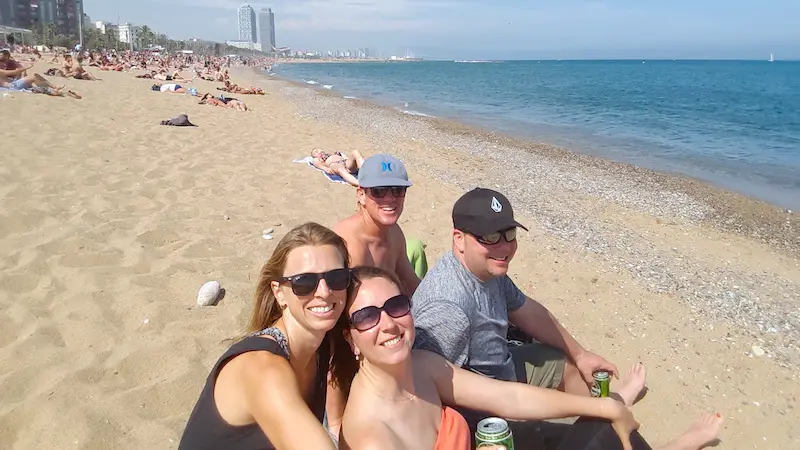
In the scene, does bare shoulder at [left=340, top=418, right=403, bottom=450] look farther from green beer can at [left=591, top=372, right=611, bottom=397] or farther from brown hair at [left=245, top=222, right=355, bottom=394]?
green beer can at [left=591, top=372, right=611, bottom=397]

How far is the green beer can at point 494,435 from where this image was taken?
6.30ft

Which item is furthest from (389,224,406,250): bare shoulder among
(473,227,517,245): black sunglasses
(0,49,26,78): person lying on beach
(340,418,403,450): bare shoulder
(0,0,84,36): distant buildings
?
(0,0,84,36): distant buildings

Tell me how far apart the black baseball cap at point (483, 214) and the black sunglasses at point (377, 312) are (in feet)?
1.94

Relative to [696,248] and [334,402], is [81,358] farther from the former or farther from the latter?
[696,248]

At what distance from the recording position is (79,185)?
629cm

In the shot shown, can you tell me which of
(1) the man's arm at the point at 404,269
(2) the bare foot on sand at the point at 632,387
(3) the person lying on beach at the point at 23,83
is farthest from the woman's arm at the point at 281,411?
(3) the person lying on beach at the point at 23,83

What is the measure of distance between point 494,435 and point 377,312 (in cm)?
56

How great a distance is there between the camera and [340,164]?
25.4 ft

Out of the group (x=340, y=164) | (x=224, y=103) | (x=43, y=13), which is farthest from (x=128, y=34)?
(x=340, y=164)

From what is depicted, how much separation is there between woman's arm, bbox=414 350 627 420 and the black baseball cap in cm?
56

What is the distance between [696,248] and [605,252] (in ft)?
4.27

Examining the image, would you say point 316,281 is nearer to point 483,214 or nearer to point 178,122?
point 483,214

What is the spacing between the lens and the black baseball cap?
2.38m

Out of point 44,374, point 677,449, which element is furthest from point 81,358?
point 677,449
